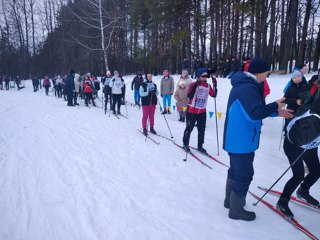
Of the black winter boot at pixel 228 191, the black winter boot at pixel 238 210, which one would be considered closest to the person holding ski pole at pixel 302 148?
the black winter boot at pixel 238 210

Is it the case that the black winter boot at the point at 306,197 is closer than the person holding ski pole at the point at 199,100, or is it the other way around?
the black winter boot at the point at 306,197

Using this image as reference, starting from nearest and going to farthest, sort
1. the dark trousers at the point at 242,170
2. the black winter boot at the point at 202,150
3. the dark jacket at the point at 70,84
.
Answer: the dark trousers at the point at 242,170, the black winter boot at the point at 202,150, the dark jacket at the point at 70,84

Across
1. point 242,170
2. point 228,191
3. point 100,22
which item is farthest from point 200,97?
point 100,22

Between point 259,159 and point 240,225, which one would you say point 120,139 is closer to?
point 259,159

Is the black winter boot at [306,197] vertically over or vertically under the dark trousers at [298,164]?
under

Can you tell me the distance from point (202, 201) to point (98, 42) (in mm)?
31779

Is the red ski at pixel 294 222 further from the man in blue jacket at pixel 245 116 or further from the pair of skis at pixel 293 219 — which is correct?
the man in blue jacket at pixel 245 116

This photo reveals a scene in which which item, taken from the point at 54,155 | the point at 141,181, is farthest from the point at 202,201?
the point at 54,155

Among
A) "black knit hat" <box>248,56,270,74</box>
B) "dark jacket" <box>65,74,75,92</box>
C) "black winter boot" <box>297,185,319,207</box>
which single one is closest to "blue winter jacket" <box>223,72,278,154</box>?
"black knit hat" <box>248,56,270,74</box>

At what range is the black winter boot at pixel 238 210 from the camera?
341cm

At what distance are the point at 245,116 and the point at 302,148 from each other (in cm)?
99

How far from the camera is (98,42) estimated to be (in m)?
32.8

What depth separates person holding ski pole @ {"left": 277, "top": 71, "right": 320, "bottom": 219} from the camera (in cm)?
283

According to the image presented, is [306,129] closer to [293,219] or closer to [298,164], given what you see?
[298,164]
